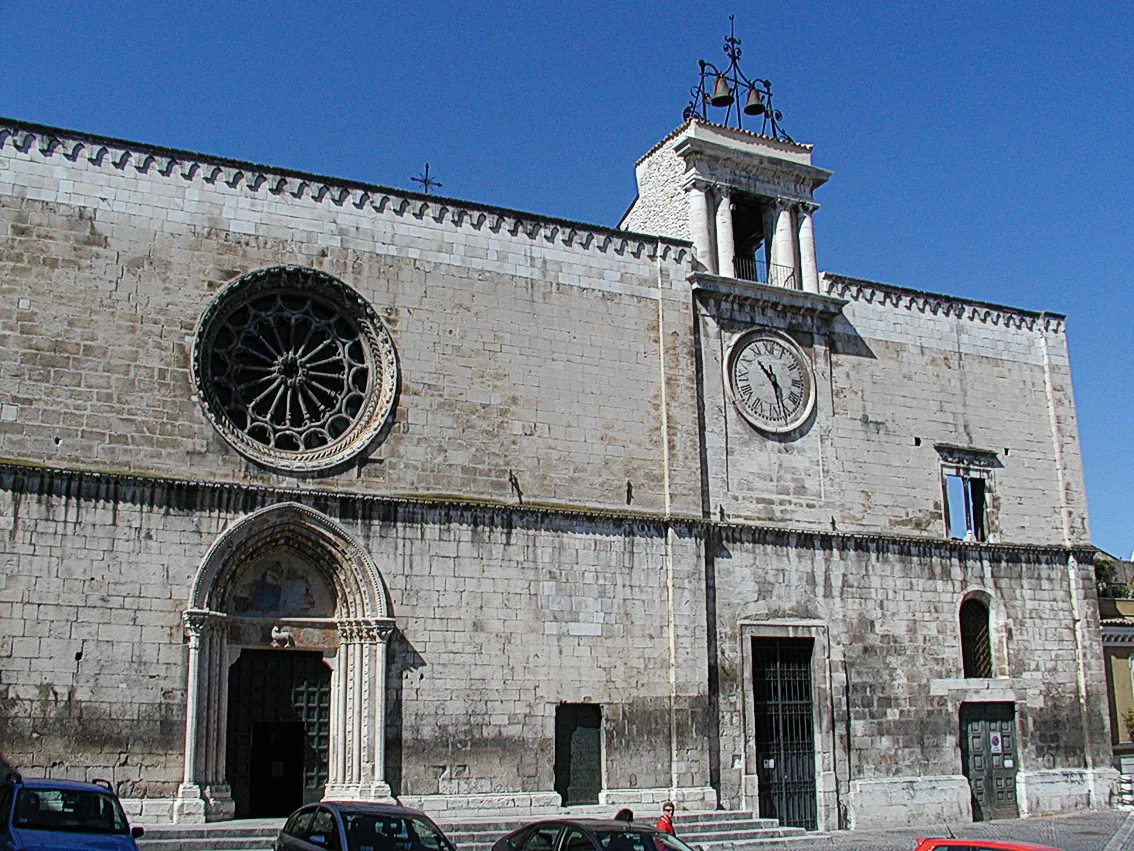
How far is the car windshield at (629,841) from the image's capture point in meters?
12.1

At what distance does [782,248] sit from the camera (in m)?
25.1

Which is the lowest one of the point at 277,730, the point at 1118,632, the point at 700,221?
the point at 277,730

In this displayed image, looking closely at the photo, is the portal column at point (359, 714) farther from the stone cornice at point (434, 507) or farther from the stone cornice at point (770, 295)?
the stone cornice at point (770, 295)

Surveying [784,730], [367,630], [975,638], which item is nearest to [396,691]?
[367,630]

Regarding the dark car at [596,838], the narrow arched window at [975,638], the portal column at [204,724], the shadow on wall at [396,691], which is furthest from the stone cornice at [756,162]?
the dark car at [596,838]

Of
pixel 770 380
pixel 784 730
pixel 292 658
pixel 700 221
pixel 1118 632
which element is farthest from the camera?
pixel 1118 632

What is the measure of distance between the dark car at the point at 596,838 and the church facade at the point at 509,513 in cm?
653

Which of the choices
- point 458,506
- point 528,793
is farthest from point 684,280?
point 528,793

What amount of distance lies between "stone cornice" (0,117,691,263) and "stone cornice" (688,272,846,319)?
0.66m

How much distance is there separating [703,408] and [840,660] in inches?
213

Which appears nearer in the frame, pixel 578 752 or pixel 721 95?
pixel 578 752

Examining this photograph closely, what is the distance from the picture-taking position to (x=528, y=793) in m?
19.9

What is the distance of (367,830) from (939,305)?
18985 millimetres

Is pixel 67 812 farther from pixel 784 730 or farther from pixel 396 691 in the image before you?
pixel 784 730
